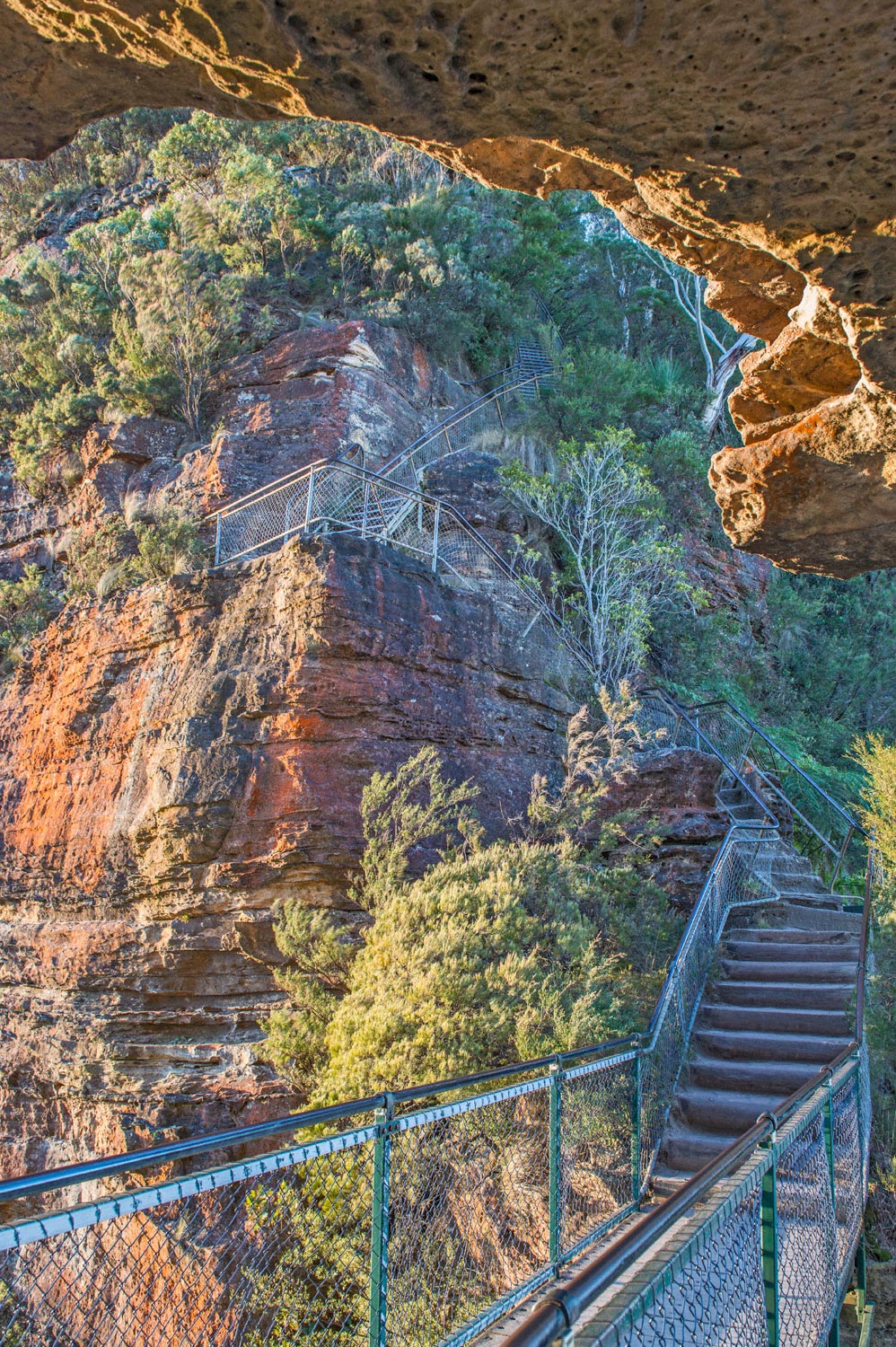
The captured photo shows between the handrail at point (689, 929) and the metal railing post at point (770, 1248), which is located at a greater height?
the handrail at point (689, 929)

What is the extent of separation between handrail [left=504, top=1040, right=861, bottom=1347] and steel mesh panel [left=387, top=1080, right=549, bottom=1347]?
2524mm

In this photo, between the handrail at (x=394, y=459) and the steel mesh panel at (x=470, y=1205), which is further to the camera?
the handrail at (x=394, y=459)

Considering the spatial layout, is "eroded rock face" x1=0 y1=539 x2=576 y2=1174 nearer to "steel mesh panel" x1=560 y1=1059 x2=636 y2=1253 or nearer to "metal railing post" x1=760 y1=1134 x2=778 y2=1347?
"steel mesh panel" x1=560 y1=1059 x2=636 y2=1253

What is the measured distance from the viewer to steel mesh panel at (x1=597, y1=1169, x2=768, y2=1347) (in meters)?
2.04

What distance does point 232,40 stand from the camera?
2.68 metres

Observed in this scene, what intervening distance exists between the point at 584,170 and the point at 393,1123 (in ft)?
12.5

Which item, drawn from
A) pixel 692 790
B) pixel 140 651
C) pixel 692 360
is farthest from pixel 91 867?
pixel 692 360

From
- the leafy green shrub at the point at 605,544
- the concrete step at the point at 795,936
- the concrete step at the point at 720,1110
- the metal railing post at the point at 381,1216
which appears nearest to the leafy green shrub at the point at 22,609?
Answer: the leafy green shrub at the point at 605,544

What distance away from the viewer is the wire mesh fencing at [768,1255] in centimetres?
214

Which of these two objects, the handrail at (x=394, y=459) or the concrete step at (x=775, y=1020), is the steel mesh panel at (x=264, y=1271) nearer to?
the concrete step at (x=775, y=1020)

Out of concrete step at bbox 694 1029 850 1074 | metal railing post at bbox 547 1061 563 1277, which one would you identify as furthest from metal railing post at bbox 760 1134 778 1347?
concrete step at bbox 694 1029 850 1074

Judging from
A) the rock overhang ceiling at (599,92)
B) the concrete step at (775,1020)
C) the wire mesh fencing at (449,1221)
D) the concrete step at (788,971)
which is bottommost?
the wire mesh fencing at (449,1221)

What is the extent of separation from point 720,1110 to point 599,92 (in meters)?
6.93

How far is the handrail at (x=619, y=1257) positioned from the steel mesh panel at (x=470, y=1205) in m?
2.52
